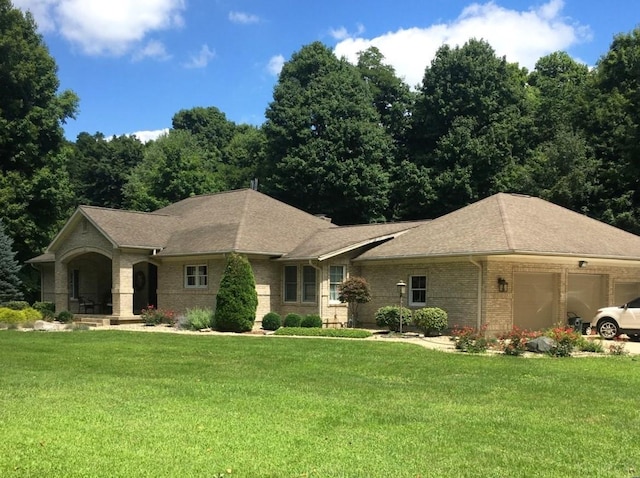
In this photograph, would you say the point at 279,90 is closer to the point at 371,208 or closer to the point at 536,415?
the point at 371,208

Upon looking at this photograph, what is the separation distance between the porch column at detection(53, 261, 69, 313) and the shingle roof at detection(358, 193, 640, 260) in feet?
50.2

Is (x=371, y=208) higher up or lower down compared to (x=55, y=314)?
higher up

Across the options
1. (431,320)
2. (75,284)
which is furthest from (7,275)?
(431,320)

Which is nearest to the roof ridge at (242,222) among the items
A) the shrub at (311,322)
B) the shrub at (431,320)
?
the shrub at (311,322)

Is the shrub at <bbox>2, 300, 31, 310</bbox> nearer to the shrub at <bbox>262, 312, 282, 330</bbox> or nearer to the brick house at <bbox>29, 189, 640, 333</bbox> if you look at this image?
the brick house at <bbox>29, 189, 640, 333</bbox>

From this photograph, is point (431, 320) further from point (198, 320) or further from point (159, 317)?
point (159, 317)

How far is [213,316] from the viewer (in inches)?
965

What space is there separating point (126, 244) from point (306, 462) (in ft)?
74.1

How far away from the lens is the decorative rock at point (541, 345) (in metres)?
16.2

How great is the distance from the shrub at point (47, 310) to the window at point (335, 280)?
13.6 meters

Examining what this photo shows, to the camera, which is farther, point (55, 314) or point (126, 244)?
point (55, 314)

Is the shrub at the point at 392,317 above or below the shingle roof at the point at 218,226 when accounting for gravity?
below

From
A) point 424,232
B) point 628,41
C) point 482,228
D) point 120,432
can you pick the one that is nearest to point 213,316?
point 424,232

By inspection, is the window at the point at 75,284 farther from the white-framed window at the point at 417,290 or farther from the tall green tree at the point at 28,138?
the white-framed window at the point at 417,290
